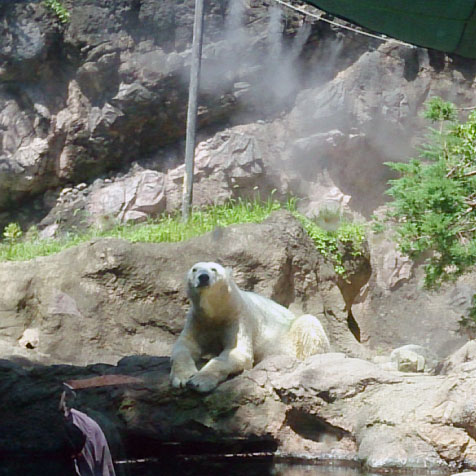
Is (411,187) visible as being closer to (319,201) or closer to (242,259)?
(242,259)

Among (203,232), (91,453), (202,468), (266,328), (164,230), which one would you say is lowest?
(164,230)

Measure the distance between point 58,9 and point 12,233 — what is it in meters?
4.19

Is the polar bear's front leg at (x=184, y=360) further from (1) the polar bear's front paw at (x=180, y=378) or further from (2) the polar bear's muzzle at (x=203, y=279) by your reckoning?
(2) the polar bear's muzzle at (x=203, y=279)

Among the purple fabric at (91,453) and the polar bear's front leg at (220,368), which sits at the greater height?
the purple fabric at (91,453)

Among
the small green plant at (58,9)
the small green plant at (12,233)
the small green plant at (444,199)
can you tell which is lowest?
the small green plant at (12,233)

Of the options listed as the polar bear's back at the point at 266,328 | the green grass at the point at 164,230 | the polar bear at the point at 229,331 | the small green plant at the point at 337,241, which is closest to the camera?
the polar bear at the point at 229,331

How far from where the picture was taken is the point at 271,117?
13.7m

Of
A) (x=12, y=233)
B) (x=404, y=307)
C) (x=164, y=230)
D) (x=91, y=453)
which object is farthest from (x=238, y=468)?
→ (x=12, y=233)

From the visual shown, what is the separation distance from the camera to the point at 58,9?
13602 mm

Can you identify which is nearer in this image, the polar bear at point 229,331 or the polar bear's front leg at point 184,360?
the polar bear's front leg at point 184,360

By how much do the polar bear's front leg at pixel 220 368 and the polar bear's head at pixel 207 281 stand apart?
1.89ft

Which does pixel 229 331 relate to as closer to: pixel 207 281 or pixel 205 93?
pixel 207 281

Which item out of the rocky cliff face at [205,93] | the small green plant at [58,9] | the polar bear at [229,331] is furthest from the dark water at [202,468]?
the small green plant at [58,9]

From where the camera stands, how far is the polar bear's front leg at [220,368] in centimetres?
632
